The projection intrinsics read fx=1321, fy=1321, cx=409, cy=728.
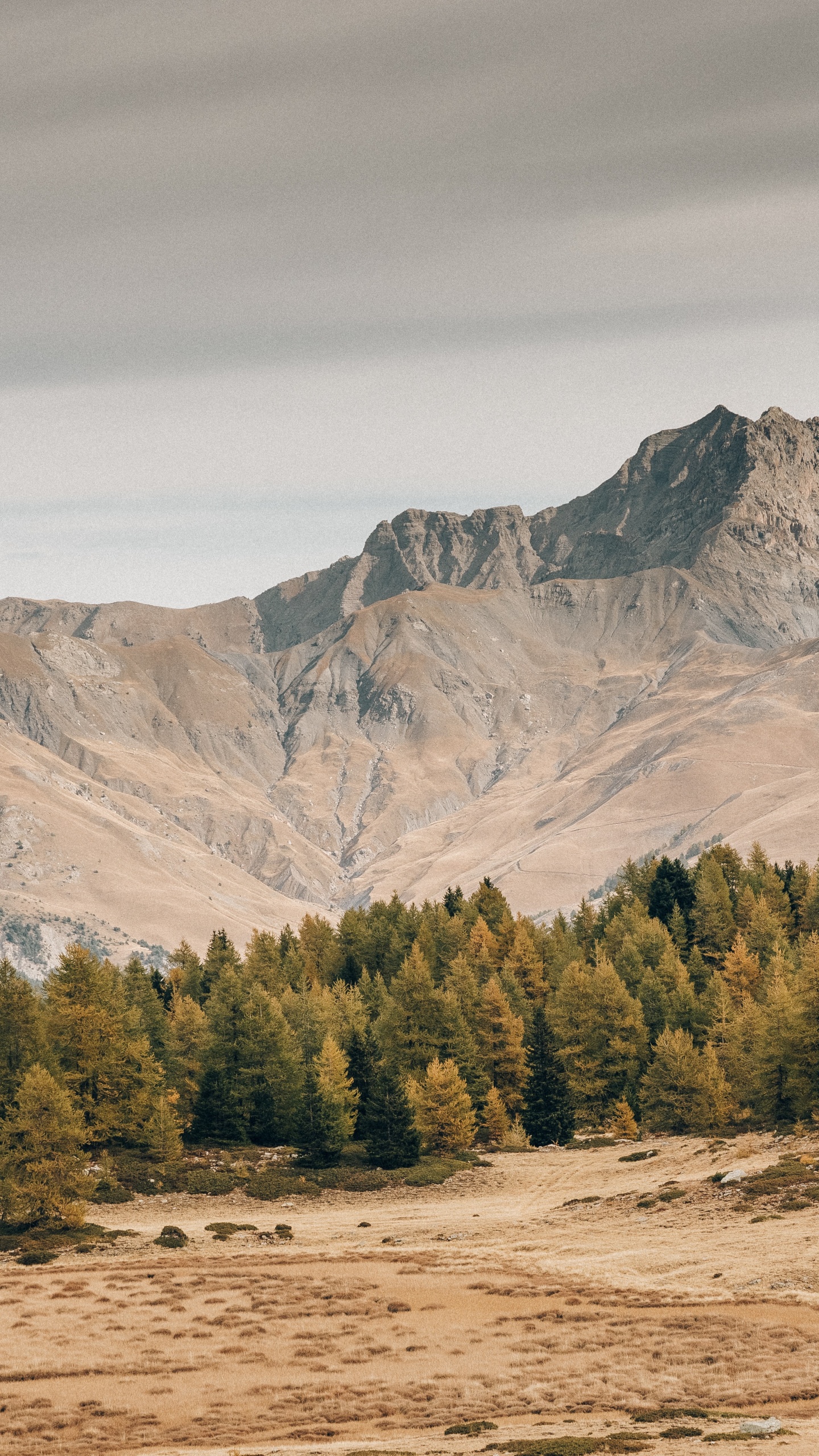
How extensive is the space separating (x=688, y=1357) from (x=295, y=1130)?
54.1 metres

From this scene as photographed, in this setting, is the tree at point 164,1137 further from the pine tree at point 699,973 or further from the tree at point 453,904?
the tree at point 453,904

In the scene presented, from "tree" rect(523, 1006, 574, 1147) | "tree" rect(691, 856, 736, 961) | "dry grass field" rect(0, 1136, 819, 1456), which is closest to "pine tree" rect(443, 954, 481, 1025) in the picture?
"tree" rect(523, 1006, 574, 1147)

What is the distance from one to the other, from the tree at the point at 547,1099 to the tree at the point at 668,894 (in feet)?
132

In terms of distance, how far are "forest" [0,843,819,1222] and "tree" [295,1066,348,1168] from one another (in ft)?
0.52

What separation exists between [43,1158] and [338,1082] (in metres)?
25.9

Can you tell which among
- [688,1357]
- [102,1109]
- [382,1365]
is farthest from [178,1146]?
[688,1357]

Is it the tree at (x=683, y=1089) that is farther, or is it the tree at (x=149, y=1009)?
A: the tree at (x=149, y=1009)

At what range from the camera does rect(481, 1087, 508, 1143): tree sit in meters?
102

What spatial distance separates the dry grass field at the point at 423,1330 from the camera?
129ft

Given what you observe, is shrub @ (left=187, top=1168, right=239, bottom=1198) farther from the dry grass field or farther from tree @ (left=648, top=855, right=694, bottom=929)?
tree @ (left=648, top=855, right=694, bottom=929)

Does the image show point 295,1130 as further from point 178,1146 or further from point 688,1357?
point 688,1357

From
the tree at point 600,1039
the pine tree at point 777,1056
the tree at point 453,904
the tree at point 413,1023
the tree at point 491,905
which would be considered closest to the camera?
the pine tree at point 777,1056

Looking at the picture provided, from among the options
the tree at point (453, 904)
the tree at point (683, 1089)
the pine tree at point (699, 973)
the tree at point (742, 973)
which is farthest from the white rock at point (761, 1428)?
the tree at point (453, 904)

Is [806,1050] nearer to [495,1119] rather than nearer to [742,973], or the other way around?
[495,1119]
